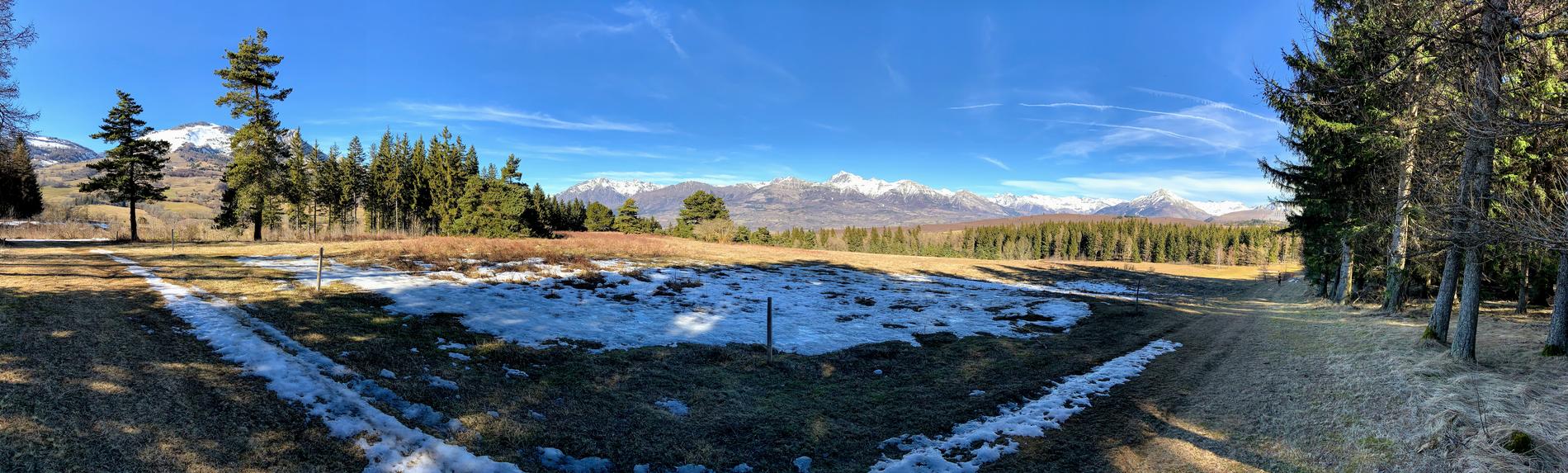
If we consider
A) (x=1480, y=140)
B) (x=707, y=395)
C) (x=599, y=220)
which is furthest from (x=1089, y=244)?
(x=707, y=395)

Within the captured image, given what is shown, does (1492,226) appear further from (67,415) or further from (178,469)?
(67,415)

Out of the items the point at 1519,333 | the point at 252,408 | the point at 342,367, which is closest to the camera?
the point at 252,408

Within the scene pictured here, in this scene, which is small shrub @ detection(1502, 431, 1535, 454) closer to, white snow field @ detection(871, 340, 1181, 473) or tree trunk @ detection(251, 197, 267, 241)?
white snow field @ detection(871, 340, 1181, 473)

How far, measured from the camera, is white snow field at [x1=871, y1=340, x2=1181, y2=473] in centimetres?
692

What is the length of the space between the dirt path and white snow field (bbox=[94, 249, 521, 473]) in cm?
19

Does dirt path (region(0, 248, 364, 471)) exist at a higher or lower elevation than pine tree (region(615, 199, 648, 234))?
lower

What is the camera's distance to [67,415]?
5254 mm

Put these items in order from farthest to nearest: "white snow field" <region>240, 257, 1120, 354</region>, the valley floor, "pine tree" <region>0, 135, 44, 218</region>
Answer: "pine tree" <region>0, 135, 44, 218</region> → "white snow field" <region>240, 257, 1120, 354</region> → the valley floor

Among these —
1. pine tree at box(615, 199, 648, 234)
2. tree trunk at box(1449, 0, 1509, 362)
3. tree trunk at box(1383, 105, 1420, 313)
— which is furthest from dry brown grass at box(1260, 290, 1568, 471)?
pine tree at box(615, 199, 648, 234)

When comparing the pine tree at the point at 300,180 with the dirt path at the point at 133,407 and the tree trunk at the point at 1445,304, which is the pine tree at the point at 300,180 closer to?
the dirt path at the point at 133,407

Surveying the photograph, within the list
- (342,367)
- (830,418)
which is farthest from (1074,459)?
(342,367)

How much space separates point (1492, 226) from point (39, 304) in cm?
2281

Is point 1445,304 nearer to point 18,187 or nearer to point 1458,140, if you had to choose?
point 1458,140

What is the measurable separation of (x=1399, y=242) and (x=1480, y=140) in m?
9.81
